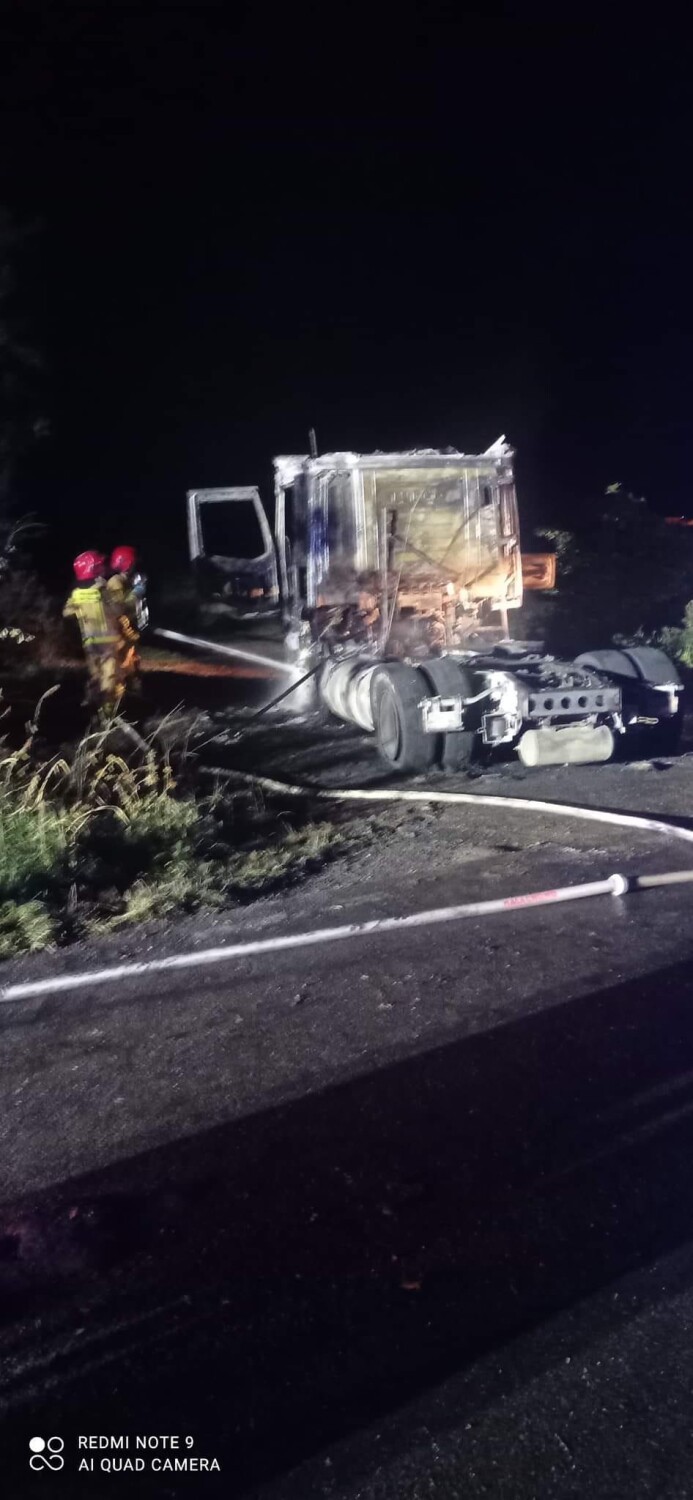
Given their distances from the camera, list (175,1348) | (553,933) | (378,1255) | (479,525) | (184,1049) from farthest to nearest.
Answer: (479,525)
(553,933)
(184,1049)
(378,1255)
(175,1348)

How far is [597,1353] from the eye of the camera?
2.38 meters

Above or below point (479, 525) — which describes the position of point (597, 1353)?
below

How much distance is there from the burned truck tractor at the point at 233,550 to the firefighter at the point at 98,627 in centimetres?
251

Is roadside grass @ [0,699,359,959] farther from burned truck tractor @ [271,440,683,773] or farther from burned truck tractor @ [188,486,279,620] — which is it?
burned truck tractor @ [188,486,279,620]

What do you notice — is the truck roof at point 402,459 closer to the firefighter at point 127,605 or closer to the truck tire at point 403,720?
the firefighter at point 127,605

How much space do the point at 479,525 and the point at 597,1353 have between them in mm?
8521

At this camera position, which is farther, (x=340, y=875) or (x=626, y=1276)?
(x=340, y=875)

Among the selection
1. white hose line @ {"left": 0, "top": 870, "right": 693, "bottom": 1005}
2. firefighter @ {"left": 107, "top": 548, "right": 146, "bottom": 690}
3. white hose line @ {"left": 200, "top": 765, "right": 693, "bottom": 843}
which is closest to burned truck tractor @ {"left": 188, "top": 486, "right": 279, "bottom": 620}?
firefighter @ {"left": 107, "top": 548, "right": 146, "bottom": 690}

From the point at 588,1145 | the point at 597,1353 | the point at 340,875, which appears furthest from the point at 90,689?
the point at 597,1353

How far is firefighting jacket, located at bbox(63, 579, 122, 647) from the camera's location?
350 inches

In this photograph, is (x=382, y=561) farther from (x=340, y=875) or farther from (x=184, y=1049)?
(x=184, y=1049)

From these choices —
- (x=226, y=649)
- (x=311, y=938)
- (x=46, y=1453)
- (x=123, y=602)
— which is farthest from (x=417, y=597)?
(x=46, y=1453)

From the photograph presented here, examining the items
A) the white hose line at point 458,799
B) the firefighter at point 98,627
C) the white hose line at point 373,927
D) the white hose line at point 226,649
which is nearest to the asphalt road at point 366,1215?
the white hose line at point 373,927

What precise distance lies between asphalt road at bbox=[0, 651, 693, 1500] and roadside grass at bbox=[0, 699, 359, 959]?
1.47ft
